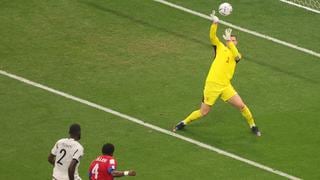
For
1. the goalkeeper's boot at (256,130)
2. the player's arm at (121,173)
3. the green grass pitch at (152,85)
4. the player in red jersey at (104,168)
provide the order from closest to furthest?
1. the player's arm at (121,173)
2. the player in red jersey at (104,168)
3. the green grass pitch at (152,85)
4. the goalkeeper's boot at (256,130)

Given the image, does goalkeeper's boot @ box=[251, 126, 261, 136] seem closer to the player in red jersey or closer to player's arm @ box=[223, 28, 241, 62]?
player's arm @ box=[223, 28, 241, 62]

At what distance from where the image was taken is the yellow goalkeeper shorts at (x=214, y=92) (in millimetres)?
19328

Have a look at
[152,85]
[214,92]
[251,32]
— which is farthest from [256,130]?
[251,32]

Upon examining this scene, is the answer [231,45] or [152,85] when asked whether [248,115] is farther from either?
[152,85]

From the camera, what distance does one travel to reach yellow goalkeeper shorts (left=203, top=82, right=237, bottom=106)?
761 inches

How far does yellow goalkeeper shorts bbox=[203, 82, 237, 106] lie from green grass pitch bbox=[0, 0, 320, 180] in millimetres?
829

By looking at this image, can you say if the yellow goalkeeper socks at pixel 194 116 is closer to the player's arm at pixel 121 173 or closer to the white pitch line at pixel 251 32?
the player's arm at pixel 121 173

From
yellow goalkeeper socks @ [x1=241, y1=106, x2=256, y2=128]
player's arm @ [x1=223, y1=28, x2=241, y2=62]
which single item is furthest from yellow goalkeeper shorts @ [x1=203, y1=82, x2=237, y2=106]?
player's arm @ [x1=223, y1=28, x2=241, y2=62]

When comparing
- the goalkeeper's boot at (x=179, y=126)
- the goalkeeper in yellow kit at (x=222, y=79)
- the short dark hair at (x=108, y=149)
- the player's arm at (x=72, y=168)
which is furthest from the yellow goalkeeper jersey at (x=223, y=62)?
the player's arm at (x=72, y=168)

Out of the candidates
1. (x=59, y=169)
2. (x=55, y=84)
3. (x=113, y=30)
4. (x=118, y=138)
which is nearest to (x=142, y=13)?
(x=113, y=30)

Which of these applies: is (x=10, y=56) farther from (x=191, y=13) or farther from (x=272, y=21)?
(x=272, y=21)

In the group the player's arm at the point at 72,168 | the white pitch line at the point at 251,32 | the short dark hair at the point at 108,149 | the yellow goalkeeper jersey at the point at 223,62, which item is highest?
the white pitch line at the point at 251,32

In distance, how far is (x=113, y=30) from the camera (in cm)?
2434

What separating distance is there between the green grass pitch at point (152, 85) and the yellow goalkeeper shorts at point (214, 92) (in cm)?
83
